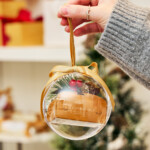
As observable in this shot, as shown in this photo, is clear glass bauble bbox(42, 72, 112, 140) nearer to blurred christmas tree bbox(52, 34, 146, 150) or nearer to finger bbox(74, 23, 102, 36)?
finger bbox(74, 23, 102, 36)

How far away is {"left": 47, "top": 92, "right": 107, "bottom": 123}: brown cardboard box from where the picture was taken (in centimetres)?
43

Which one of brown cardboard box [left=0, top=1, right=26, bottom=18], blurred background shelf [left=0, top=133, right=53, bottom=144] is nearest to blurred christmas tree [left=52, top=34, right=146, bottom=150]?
blurred background shelf [left=0, top=133, right=53, bottom=144]

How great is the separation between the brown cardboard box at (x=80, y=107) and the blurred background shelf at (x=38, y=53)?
2.10 ft

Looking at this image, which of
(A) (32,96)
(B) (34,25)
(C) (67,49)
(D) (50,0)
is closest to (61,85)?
→ (C) (67,49)

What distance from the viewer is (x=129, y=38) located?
47 centimetres

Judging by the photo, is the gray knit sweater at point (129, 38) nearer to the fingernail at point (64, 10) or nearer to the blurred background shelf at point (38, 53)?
the fingernail at point (64, 10)

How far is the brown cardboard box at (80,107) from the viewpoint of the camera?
0.43m

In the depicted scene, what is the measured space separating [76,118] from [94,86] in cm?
6

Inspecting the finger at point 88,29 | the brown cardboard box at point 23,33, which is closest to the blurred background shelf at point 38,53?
the brown cardboard box at point 23,33

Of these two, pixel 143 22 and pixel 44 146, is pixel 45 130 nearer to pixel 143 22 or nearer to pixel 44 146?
pixel 44 146

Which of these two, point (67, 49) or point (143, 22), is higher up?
point (143, 22)

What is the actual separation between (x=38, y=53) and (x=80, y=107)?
827 mm

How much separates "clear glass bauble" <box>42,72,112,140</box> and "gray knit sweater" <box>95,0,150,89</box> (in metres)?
0.07

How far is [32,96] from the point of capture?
5.55 ft
